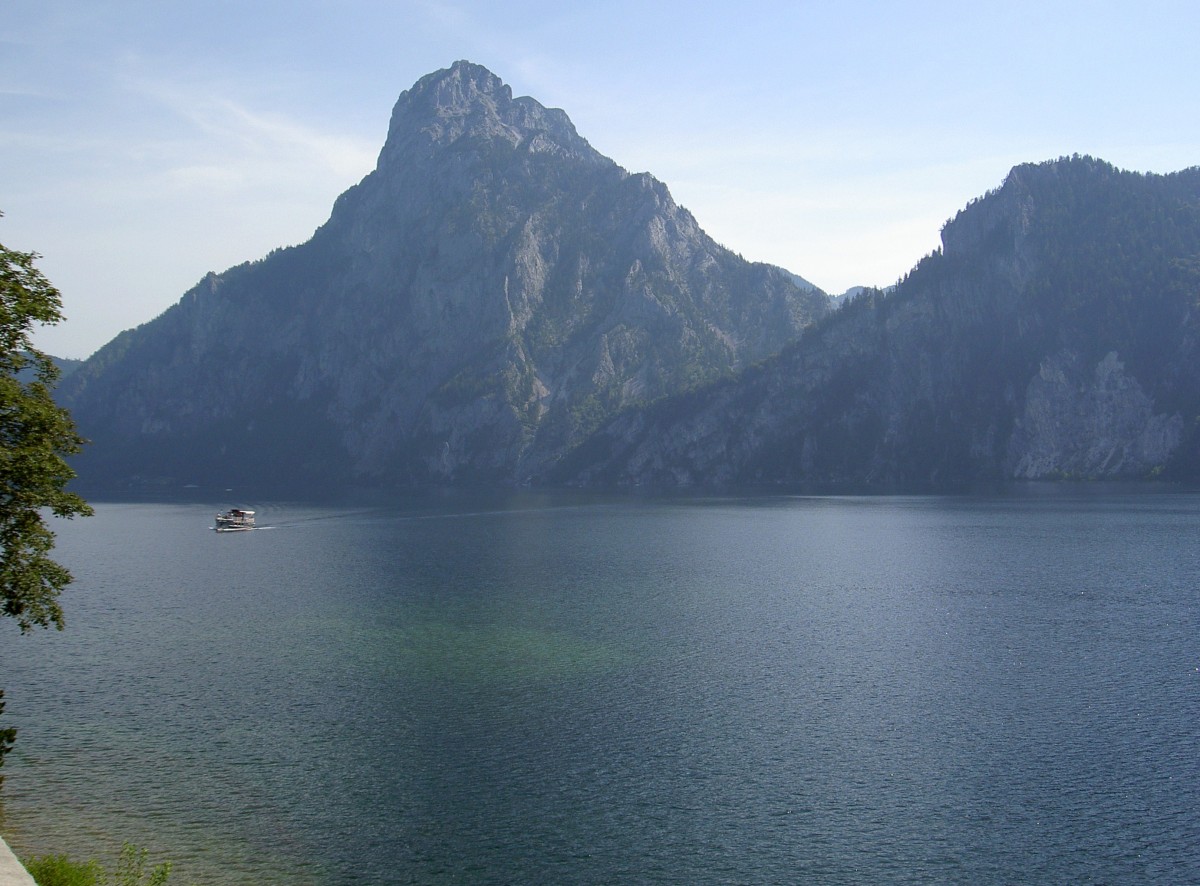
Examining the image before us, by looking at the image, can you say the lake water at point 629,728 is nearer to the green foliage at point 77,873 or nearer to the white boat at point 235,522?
the green foliage at point 77,873

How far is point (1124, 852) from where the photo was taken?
3950 centimetres

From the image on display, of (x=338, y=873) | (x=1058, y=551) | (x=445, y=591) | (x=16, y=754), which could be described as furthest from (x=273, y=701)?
(x=1058, y=551)

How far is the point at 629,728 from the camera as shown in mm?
55906

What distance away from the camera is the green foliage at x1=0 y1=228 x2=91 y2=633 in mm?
42312

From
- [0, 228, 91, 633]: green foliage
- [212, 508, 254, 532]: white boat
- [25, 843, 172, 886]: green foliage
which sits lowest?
[25, 843, 172, 886]: green foliage

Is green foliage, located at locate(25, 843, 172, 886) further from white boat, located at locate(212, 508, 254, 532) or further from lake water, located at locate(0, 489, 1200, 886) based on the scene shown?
white boat, located at locate(212, 508, 254, 532)

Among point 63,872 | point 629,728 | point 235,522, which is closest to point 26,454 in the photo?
point 63,872

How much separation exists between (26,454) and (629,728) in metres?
33.2

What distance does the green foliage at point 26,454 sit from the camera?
42312 mm

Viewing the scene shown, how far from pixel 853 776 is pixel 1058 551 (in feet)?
293

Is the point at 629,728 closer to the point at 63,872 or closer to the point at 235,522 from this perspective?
the point at 63,872

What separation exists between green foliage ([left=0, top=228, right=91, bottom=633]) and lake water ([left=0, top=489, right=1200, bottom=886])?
405 inches

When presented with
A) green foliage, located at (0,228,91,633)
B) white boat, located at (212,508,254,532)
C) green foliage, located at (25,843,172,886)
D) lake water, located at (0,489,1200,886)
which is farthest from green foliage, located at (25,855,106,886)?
white boat, located at (212,508,254,532)

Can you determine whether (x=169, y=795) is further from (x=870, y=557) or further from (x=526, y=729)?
(x=870, y=557)
